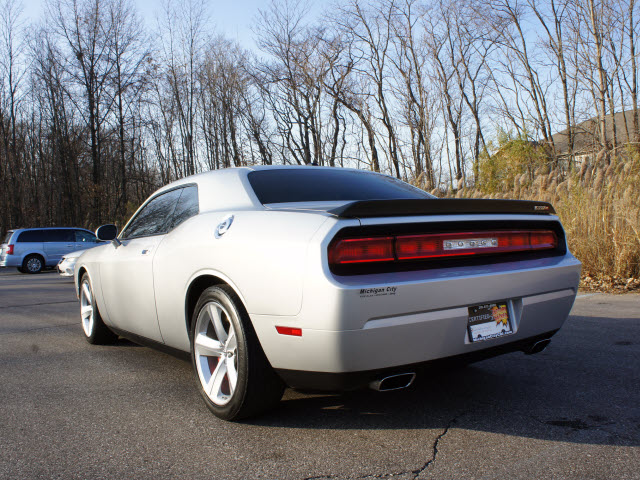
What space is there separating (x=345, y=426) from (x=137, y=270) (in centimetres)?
191

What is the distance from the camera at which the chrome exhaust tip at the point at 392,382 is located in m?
2.44

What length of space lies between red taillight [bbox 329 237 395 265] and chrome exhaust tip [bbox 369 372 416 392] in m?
0.53

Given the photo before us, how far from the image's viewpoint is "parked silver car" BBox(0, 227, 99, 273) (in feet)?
60.7

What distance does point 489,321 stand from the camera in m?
2.70

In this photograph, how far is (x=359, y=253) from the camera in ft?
7.98

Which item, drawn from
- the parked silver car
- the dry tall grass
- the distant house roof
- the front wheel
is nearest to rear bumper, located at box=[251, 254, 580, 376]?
the dry tall grass

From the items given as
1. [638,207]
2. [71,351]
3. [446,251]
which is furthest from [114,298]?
[638,207]

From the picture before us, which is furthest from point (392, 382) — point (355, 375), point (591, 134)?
point (591, 134)

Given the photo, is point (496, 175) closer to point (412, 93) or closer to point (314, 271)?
point (314, 271)

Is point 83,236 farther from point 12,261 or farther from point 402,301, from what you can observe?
point 402,301

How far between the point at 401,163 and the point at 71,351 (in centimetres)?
2632

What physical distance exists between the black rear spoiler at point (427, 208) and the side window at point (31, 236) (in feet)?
62.8

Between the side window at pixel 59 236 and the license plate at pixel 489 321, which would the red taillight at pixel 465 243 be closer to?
the license plate at pixel 489 321

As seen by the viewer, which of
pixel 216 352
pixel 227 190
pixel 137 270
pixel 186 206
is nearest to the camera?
pixel 216 352
